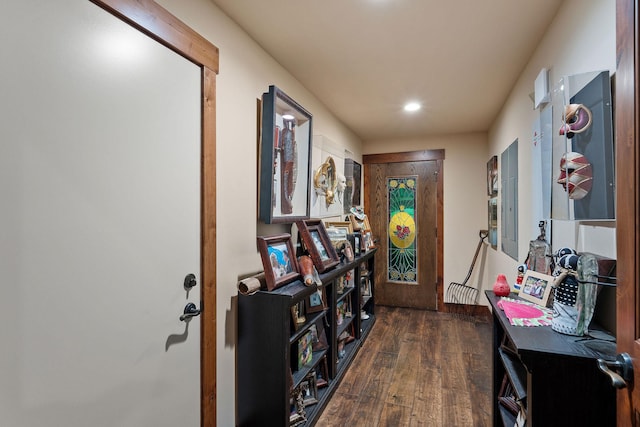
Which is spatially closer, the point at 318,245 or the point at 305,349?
the point at 305,349

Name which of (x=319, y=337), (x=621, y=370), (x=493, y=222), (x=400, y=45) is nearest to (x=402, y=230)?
(x=493, y=222)

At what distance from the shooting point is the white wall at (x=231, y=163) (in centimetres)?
162

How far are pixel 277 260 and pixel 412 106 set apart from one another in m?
2.18

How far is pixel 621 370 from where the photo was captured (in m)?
0.82

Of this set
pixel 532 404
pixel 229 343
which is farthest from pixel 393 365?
pixel 532 404

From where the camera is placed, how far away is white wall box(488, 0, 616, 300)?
1.19 m

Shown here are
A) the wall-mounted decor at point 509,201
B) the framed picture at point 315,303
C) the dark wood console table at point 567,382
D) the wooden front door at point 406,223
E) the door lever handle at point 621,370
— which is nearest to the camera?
the door lever handle at point 621,370

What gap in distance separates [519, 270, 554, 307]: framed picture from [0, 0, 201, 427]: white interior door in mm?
1589

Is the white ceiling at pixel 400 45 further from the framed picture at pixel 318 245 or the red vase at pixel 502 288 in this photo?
the red vase at pixel 502 288

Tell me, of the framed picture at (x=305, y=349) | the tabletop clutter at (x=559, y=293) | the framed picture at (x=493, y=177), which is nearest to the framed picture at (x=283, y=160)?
the framed picture at (x=305, y=349)

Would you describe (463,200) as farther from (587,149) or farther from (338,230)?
(587,149)

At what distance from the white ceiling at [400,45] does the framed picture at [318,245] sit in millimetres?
1157

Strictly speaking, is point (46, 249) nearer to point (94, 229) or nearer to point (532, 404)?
point (94, 229)

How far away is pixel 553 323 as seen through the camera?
1.19 m
